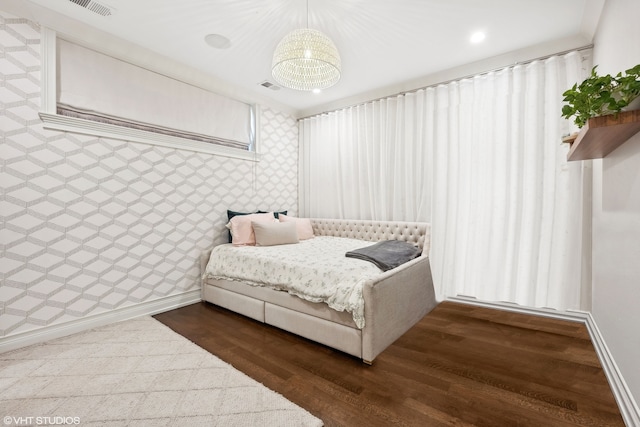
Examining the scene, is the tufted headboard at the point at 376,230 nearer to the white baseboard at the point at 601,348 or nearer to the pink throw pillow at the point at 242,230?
the white baseboard at the point at 601,348

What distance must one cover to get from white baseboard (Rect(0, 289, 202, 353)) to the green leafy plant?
376 cm

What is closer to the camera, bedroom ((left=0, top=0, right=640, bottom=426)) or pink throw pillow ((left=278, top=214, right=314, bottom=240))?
bedroom ((left=0, top=0, right=640, bottom=426))

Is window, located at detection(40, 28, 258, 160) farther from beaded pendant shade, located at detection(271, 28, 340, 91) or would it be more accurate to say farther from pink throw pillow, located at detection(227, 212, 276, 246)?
beaded pendant shade, located at detection(271, 28, 340, 91)

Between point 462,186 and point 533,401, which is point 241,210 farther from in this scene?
point 533,401

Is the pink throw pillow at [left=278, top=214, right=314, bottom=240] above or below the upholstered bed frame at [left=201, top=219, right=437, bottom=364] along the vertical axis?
above

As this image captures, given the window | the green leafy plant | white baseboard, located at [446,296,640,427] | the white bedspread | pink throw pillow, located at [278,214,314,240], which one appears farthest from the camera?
pink throw pillow, located at [278,214,314,240]

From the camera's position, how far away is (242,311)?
292 cm

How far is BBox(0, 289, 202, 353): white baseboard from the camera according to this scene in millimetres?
2254

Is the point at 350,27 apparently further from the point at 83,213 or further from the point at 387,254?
the point at 83,213

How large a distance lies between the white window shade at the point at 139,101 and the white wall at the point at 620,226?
3708 millimetres

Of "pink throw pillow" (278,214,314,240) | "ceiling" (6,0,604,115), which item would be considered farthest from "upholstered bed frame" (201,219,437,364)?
"ceiling" (6,0,604,115)

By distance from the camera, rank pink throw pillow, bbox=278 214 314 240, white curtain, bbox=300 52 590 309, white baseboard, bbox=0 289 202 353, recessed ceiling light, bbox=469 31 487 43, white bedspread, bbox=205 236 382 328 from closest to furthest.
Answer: white bedspread, bbox=205 236 382 328
white baseboard, bbox=0 289 202 353
recessed ceiling light, bbox=469 31 487 43
white curtain, bbox=300 52 590 309
pink throw pillow, bbox=278 214 314 240

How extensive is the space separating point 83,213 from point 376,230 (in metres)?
3.15

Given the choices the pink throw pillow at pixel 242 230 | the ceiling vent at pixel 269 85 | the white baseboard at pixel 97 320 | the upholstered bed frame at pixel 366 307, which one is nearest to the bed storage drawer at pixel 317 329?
the upholstered bed frame at pixel 366 307
